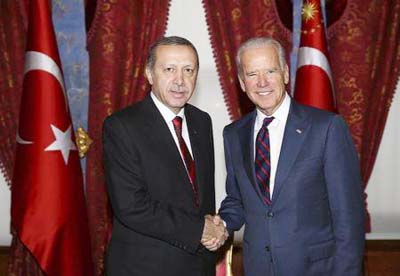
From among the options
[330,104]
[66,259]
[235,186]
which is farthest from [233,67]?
[66,259]

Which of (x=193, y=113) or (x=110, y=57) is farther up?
(x=110, y=57)

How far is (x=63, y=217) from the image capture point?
10.4ft

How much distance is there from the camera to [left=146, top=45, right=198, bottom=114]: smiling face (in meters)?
2.18

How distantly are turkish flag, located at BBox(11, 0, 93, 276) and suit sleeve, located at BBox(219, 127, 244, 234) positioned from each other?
4.20 ft

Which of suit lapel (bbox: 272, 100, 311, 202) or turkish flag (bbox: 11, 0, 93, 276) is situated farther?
turkish flag (bbox: 11, 0, 93, 276)

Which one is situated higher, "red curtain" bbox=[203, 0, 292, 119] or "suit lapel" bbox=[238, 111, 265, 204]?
"red curtain" bbox=[203, 0, 292, 119]

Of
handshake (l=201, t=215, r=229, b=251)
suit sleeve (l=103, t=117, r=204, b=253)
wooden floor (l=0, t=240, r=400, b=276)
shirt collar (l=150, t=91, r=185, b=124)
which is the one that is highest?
shirt collar (l=150, t=91, r=185, b=124)

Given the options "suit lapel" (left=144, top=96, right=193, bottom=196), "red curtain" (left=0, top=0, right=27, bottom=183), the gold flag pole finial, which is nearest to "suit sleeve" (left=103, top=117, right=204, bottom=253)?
"suit lapel" (left=144, top=96, right=193, bottom=196)

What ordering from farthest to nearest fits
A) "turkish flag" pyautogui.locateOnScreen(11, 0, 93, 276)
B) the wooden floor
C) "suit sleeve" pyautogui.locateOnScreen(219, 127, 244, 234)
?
1. the wooden floor
2. "turkish flag" pyautogui.locateOnScreen(11, 0, 93, 276)
3. "suit sleeve" pyautogui.locateOnScreen(219, 127, 244, 234)

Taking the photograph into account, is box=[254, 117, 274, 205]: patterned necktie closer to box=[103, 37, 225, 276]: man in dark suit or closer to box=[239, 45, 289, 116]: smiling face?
box=[239, 45, 289, 116]: smiling face

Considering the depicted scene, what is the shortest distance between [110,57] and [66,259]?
1493mm

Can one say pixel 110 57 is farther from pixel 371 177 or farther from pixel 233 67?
→ pixel 371 177

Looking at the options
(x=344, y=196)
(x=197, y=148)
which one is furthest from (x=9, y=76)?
(x=344, y=196)

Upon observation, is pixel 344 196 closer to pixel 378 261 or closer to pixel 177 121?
pixel 177 121
